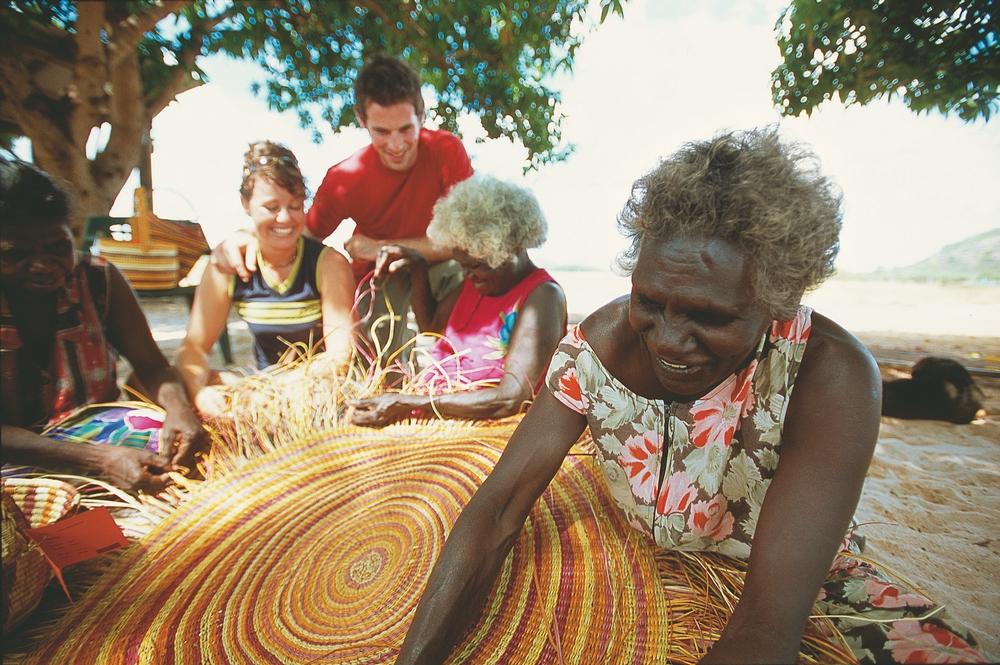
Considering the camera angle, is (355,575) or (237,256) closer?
(355,575)

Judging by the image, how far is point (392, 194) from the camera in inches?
113

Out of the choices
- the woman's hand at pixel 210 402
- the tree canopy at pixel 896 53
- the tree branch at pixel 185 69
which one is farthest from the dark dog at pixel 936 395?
the tree branch at pixel 185 69

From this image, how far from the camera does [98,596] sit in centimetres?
136

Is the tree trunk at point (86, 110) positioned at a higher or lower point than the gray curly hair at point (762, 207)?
higher

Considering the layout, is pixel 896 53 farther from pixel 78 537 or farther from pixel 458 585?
pixel 78 537

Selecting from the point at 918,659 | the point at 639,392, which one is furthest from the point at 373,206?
the point at 918,659

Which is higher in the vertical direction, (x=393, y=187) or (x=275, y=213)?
(x=393, y=187)

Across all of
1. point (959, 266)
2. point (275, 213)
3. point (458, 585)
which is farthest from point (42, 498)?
point (959, 266)

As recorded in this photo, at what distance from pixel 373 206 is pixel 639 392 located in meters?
2.17

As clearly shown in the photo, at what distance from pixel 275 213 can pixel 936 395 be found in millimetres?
3666

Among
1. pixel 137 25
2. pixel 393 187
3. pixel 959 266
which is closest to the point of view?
pixel 393 187

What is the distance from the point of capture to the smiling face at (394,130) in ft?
8.54

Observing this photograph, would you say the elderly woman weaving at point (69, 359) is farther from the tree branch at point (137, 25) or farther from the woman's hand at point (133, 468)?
the tree branch at point (137, 25)

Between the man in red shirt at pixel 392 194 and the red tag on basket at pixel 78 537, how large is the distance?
1.50 metres
